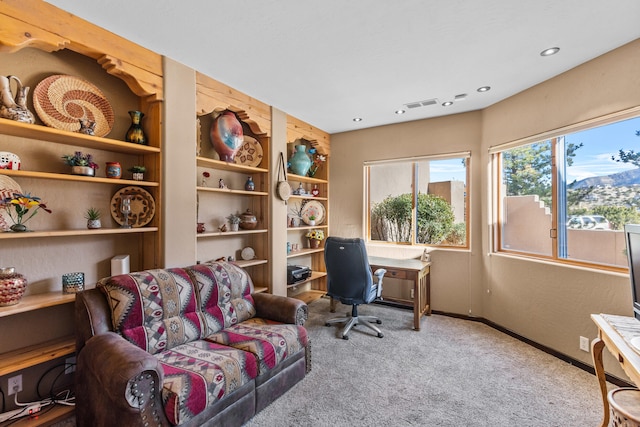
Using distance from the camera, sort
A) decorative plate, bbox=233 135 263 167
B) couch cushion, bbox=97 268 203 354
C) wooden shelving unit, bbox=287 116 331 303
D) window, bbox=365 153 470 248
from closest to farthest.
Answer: couch cushion, bbox=97 268 203 354
decorative plate, bbox=233 135 263 167
window, bbox=365 153 470 248
wooden shelving unit, bbox=287 116 331 303

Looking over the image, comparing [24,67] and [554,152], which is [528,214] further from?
[24,67]

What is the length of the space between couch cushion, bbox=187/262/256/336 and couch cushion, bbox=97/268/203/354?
8 centimetres

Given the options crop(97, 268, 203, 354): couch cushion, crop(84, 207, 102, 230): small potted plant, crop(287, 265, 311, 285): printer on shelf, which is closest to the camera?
crop(97, 268, 203, 354): couch cushion

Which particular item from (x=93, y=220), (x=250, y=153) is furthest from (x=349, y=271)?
(x=93, y=220)

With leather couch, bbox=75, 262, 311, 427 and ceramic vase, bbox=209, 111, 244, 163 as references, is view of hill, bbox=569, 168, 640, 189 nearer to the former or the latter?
leather couch, bbox=75, 262, 311, 427

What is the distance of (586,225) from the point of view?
2.66 meters

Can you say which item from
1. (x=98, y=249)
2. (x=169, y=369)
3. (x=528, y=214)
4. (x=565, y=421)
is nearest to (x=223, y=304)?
(x=169, y=369)

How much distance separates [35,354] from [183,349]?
0.85 m

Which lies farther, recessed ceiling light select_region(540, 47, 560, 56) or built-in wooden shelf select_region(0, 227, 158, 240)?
recessed ceiling light select_region(540, 47, 560, 56)

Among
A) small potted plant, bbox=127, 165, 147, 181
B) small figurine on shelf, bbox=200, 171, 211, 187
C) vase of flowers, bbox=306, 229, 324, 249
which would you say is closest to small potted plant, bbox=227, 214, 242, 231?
small figurine on shelf, bbox=200, 171, 211, 187

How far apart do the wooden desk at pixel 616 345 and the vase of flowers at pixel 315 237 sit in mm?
3303

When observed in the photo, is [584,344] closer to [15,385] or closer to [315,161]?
[315,161]

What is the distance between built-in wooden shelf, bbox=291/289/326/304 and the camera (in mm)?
4320

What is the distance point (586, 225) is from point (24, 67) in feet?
15.1
